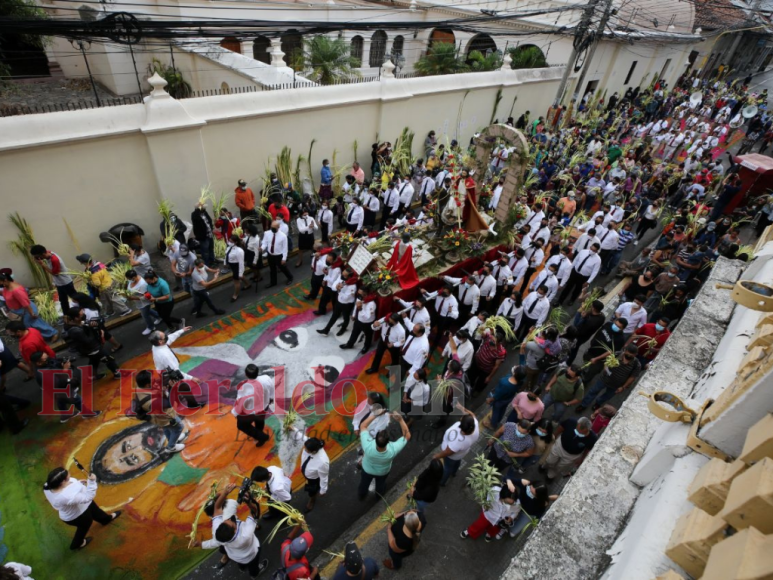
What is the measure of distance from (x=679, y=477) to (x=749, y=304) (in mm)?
1053

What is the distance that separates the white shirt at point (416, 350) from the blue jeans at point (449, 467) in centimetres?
133

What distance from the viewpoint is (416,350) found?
6.25 metres

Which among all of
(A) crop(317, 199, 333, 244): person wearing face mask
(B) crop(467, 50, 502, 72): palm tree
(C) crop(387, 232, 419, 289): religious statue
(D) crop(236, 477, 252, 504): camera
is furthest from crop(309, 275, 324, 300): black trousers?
(B) crop(467, 50, 502, 72): palm tree

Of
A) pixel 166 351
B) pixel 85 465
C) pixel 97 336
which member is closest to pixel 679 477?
pixel 166 351

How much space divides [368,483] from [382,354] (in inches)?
89.6

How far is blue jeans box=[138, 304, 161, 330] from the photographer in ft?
23.4

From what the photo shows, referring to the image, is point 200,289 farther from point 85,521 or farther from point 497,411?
point 497,411

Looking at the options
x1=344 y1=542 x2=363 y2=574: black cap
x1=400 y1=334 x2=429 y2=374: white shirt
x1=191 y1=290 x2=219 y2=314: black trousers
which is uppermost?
x1=344 y1=542 x2=363 y2=574: black cap

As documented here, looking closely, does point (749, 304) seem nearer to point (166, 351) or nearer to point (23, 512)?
point (166, 351)

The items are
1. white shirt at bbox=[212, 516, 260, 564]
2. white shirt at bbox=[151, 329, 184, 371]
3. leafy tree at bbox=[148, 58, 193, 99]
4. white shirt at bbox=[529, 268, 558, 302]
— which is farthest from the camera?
leafy tree at bbox=[148, 58, 193, 99]

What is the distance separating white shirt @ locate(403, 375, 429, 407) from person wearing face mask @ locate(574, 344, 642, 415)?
2752 mm

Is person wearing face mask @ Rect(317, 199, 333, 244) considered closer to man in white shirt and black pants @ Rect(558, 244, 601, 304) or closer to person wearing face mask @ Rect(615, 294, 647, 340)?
man in white shirt and black pants @ Rect(558, 244, 601, 304)

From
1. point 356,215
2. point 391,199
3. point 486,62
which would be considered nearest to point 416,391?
point 356,215

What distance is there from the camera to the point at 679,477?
245 centimetres
